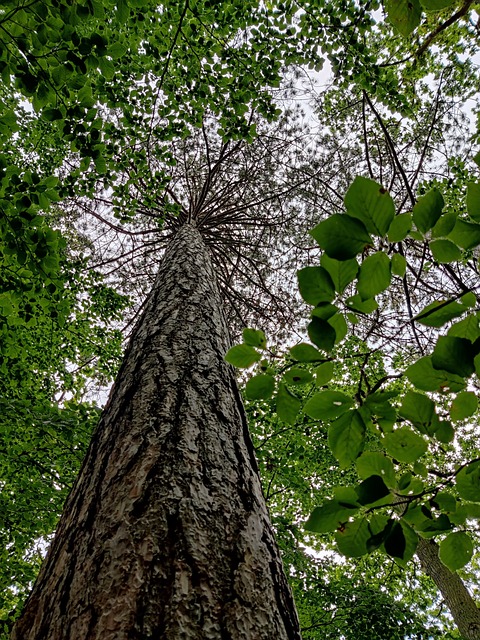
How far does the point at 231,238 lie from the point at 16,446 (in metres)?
5.52

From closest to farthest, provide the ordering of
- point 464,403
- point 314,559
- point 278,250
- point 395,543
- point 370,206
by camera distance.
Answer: point 370,206
point 395,543
point 464,403
point 314,559
point 278,250

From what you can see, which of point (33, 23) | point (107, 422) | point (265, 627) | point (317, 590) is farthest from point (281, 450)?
point (33, 23)

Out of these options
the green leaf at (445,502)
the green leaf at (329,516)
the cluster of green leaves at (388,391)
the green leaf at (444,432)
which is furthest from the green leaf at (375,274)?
the green leaf at (445,502)

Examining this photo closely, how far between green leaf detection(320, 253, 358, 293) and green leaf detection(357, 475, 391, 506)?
378 millimetres

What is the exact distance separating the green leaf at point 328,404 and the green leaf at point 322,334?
15 cm

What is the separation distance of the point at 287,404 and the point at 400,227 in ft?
1.58

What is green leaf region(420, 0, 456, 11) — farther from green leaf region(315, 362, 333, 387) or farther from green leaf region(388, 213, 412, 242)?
green leaf region(315, 362, 333, 387)

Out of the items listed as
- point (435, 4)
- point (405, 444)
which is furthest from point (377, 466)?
point (435, 4)

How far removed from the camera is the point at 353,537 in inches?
34.1

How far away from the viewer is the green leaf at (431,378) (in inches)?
31.7

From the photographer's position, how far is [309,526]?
32.6 inches

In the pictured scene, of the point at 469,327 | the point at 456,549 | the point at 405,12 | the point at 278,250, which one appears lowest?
the point at 456,549

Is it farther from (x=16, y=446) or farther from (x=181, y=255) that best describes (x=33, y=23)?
(x=16, y=446)

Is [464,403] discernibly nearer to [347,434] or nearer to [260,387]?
[347,434]
